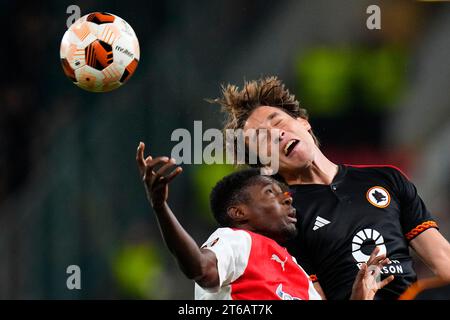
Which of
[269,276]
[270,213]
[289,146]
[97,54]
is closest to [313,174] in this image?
[289,146]

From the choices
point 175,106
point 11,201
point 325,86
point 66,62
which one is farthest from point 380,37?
point 66,62

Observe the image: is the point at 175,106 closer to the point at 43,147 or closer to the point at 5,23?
the point at 43,147

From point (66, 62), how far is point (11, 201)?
8.76 ft

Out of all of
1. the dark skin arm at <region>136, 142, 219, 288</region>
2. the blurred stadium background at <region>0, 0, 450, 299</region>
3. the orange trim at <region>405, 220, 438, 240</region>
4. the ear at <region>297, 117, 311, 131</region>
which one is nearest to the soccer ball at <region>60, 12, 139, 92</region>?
the ear at <region>297, 117, 311, 131</region>

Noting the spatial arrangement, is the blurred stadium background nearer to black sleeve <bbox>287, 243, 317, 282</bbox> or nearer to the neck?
the neck

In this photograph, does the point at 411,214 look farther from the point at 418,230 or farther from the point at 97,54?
the point at 97,54

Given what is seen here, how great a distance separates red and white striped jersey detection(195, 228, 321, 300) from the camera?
327 cm

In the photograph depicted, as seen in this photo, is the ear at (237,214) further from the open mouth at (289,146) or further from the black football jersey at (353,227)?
the open mouth at (289,146)

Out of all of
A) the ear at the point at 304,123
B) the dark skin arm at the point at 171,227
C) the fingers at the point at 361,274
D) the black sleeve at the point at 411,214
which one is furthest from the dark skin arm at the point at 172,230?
the ear at the point at 304,123

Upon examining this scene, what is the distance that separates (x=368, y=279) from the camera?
3.62m

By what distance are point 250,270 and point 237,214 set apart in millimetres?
347

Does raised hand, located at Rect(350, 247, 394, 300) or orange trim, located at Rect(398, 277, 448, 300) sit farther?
orange trim, located at Rect(398, 277, 448, 300)

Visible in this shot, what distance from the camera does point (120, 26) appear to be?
161 inches

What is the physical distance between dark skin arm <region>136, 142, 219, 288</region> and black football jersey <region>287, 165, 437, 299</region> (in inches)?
38.7
